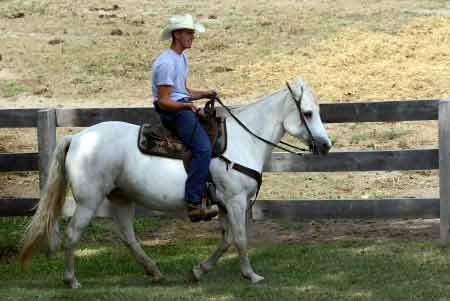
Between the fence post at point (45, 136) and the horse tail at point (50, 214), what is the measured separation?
1740mm

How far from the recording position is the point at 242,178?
8.99m

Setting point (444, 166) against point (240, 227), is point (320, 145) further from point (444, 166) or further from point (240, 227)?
point (444, 166)

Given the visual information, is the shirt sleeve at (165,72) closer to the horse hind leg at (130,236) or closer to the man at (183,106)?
the man at (183,106)

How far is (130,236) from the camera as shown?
9.45 meters

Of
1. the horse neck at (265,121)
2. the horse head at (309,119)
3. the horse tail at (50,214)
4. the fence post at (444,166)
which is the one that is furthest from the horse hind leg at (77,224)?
the fence post at (444,166)

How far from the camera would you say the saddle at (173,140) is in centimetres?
897

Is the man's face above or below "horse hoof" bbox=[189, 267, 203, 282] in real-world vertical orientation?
above

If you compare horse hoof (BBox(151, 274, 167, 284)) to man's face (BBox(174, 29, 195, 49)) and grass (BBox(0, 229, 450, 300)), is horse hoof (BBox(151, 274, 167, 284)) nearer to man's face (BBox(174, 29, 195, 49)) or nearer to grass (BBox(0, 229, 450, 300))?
grass (BBox(0, 229, 450, 300))

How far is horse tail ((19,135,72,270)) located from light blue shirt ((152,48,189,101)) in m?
1.03

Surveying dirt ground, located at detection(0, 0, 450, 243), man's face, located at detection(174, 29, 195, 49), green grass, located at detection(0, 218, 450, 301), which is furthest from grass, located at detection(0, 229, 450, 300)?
dirt ground, located at detection(0, 0, 450, 243)

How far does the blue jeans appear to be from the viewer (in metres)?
8.81

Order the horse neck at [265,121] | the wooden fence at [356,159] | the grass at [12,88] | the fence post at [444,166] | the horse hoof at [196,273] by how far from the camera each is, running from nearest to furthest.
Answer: the horse neck at [265,121] → the horse hoof at [196,273] → the fence post at [444,166] → the wooden fence at [356,159] → the grass at [12,88]

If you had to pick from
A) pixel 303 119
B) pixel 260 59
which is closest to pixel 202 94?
pixel 303 119

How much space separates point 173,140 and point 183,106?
398mm
